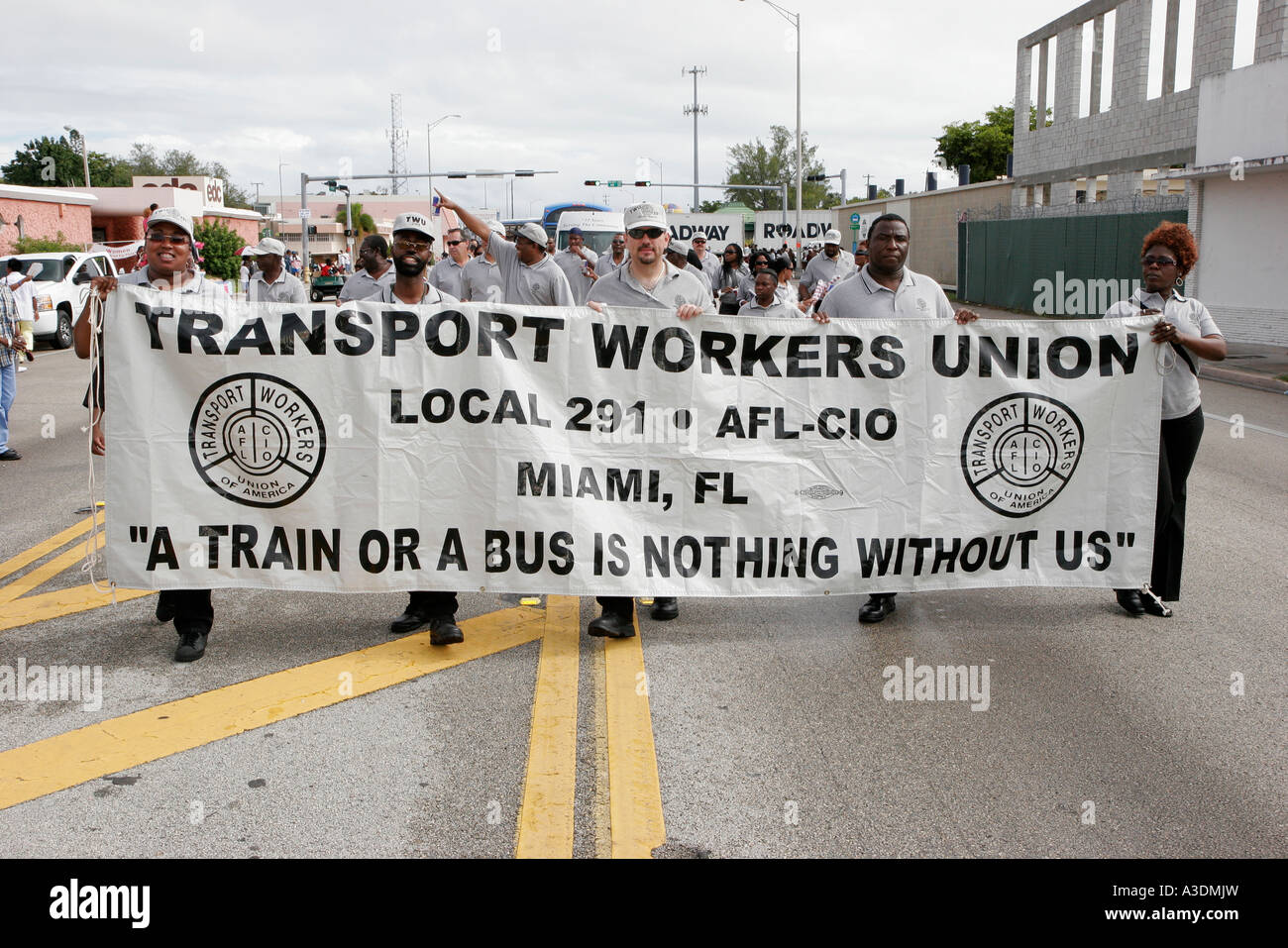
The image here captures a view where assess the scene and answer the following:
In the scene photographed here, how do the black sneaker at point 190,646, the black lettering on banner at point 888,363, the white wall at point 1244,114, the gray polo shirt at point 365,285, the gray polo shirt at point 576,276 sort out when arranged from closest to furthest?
the black sneaker at point 190,646, the black lettering on banner at point 888,363, the gray polo shirt at point 365,285, the gray polo shirt at point 576,276, the white wall at point 1244,114

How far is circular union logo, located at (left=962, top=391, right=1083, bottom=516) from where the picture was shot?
5.99 metres

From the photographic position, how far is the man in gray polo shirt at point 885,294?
618cm

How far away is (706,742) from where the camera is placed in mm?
4523

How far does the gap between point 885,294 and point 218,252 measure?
48.4 meters

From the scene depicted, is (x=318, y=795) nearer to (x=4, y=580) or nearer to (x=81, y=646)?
(x=81, y=646)

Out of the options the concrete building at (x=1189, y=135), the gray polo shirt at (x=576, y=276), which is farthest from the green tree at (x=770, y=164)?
the gray polo shirt at (x=576, y=276)

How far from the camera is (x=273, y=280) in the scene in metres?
12.3

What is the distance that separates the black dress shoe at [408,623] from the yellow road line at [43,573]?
2.17m

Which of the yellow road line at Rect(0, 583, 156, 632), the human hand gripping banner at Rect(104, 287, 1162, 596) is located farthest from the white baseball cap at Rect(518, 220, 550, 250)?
the yellow road line at Rect(0, 583, 156, 632)

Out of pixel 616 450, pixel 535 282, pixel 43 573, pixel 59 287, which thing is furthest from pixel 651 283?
pixel 59 287

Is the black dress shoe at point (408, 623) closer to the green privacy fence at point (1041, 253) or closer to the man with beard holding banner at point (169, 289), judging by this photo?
the man with beard holding banner at point (169, 289)

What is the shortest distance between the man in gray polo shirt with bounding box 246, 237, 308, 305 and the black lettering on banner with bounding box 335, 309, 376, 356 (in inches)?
238

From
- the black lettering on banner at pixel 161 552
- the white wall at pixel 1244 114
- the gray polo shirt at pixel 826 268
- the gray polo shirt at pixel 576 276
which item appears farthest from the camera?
the white wall at pixel 1244 114

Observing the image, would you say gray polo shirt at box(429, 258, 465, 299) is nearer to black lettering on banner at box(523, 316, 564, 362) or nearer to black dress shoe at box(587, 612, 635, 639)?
black lettering on banner at box(523, 316, 564, 362)
